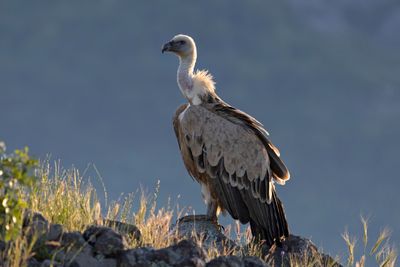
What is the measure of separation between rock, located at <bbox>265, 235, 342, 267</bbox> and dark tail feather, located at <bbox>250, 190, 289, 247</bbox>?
170 millimetres

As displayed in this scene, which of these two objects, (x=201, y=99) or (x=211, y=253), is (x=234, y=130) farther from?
(x=211, y=253)

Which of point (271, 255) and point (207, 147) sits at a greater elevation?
point (207, 147)

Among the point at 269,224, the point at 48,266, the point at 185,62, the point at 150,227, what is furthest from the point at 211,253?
the point at 185,62

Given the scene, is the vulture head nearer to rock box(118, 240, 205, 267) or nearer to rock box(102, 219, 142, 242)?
rock box(102, 219, 142, 242)

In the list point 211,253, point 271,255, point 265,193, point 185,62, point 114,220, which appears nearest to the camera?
point 211,253

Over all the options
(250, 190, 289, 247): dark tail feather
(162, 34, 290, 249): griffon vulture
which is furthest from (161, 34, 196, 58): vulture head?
(250, 190, 289, 247): dark tail feather

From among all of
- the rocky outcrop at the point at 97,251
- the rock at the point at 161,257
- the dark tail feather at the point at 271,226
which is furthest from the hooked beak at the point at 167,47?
the rock at the point at 161,257

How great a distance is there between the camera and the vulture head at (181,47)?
555 inches

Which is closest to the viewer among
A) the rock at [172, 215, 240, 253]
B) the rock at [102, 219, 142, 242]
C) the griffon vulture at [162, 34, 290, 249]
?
the rock at [102, 219, 142, 242]

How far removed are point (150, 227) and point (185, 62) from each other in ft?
17.5

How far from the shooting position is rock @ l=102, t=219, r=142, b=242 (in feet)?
29.3

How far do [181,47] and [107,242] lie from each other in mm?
7440

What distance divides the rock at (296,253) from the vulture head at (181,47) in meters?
4.31

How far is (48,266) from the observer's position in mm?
6828
